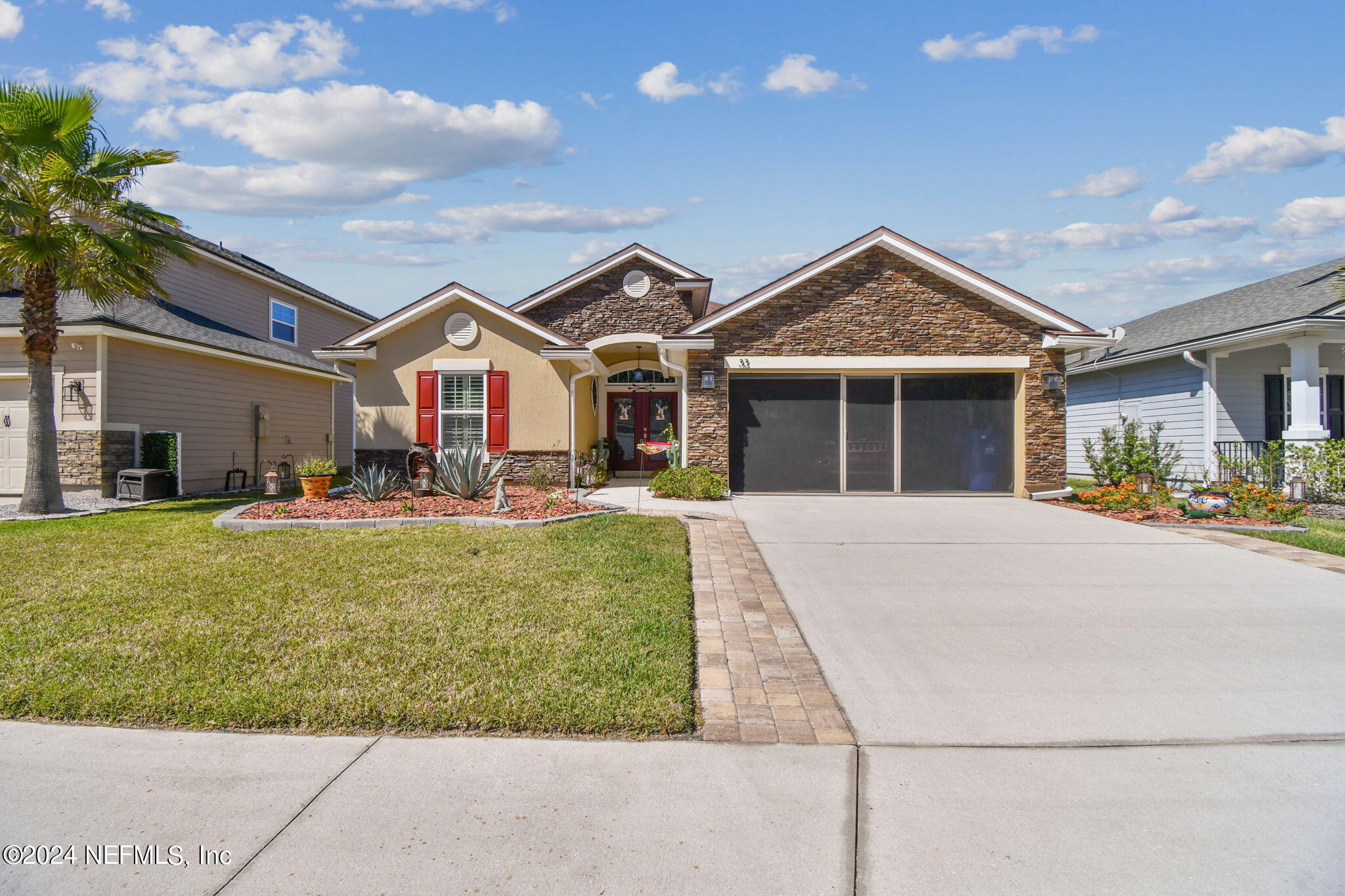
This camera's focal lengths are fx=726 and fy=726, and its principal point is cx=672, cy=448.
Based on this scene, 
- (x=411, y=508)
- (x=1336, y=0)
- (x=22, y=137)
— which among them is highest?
(x=1336, y=0)

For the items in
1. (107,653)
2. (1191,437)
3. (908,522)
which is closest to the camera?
(107,653)

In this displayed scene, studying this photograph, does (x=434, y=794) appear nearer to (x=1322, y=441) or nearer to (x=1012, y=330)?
(x=1012, y=330)

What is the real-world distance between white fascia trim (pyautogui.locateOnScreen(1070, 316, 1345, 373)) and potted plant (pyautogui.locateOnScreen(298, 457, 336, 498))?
1619 cm

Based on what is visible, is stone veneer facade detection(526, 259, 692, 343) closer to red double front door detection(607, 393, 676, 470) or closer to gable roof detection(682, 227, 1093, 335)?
red double front door detection(607, 393, 676, 470)

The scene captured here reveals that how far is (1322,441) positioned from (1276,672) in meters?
11.5

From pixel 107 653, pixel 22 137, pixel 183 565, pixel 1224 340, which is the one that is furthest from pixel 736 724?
pixel 1224 340

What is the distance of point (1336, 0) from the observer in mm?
9828

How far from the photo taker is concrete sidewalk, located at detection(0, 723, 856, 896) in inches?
104

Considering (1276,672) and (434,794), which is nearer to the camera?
(434,794)

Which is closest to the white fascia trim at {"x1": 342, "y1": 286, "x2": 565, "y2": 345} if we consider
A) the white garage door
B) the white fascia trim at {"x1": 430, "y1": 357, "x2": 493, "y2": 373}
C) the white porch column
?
the white fascia trim at {"x1": 430, "y1": 357, "x2": 493, "y2": 373}

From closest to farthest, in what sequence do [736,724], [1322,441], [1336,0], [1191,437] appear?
[736,724] → [1336,0] → [1322,441] → [1191,437]

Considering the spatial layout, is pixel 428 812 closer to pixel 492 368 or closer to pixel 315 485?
pixel 315 485

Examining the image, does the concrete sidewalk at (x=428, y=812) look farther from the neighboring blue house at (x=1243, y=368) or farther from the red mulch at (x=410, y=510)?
the neighboring blue house at (x=1243, y=368)

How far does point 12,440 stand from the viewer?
13133 millimetres
